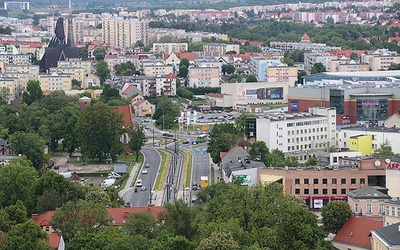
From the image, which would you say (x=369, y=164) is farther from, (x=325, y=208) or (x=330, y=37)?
(x=330, y=37)

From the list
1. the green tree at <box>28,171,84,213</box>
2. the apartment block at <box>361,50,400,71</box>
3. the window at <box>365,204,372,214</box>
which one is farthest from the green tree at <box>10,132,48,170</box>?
the apartment block at <box>361,50,400,71</box>

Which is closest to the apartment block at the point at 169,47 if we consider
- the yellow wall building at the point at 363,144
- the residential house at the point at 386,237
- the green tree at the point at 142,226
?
the yellow wall building at the point at 363,144

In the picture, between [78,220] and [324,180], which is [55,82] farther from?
[78,220]

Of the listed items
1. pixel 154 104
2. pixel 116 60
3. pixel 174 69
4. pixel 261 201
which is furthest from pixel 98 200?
pixel 116 60

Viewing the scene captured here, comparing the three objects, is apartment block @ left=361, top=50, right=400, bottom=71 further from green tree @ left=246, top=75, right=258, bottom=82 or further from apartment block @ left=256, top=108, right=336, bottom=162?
apartment block @ left=256, top=108, right=336, bottom=162

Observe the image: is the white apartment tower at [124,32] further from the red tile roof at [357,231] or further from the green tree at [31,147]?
the red tile roof at [357,231]

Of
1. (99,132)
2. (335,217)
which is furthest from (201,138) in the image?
(335,217)
